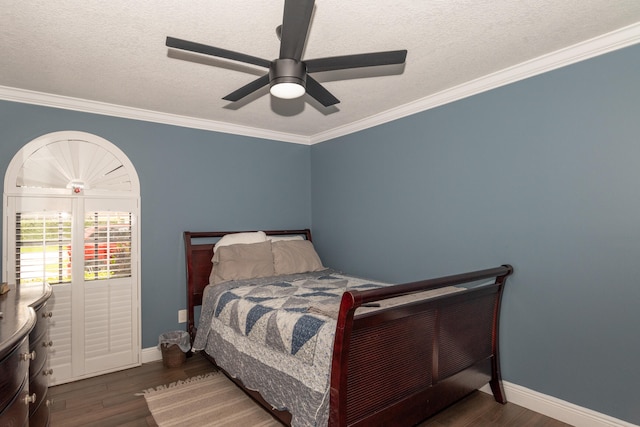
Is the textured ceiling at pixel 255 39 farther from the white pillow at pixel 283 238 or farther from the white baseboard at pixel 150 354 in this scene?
the white baseboard at pixel 150 354

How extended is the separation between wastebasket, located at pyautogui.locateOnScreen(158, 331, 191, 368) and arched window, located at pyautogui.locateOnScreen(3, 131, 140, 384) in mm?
281

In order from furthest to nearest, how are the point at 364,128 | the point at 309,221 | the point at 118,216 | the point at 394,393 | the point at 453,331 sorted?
the point at 309,221
the point at 364,128
the point at 118,216
the point at 453,331
the point at 394,393

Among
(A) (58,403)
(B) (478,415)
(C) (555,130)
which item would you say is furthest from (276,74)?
(A) (58,403)

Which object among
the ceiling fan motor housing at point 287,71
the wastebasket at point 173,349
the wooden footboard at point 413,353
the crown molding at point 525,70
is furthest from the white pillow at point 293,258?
the ceiling fan motor housing at point 287,71

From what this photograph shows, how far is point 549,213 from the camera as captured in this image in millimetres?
2391

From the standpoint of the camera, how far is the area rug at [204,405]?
7.73 ft

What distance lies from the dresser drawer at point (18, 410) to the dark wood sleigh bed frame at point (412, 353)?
1.27 m

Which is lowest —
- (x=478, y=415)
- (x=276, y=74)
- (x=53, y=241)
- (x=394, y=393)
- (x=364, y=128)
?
(x=478, y=415)

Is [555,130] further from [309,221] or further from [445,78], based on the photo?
[309,221]

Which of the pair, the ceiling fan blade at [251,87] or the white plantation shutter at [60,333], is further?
the white plantation shutter at [60,333]

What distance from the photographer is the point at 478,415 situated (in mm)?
2375

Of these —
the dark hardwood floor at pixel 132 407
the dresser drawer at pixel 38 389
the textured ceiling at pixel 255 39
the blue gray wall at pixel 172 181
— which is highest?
the textured ceiling at pixel 255 39

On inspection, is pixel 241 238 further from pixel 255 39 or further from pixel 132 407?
pixel 255 39

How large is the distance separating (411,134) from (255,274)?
210cm
